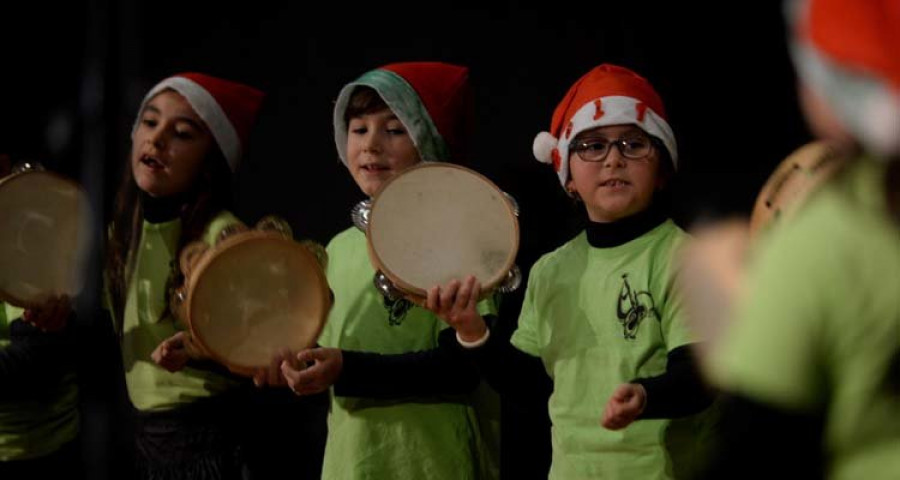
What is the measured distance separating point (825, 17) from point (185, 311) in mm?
1257

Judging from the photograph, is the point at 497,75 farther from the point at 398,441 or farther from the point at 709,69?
the point at 398,441

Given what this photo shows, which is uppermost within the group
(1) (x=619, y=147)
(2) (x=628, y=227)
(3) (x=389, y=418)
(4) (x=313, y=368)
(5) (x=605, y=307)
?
(1) (x=619, y=147)

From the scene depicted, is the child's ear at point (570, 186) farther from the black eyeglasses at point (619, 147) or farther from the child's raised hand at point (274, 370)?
the child's raised hand at point (274, 370)

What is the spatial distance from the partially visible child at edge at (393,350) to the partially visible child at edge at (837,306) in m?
1.02

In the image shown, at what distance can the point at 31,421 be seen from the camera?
2.50m

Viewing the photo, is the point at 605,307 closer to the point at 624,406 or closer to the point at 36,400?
the point at 624,406

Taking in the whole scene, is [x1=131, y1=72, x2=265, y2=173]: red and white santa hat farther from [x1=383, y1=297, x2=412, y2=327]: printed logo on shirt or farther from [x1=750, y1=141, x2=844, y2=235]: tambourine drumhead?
[x1=750, y1=141, x2=844, y2=235]: tambourine drumhead

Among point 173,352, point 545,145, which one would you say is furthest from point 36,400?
point 545,145

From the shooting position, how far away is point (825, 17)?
889 mm

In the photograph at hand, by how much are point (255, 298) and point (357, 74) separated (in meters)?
0.67

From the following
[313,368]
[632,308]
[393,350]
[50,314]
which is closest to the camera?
[632,308]

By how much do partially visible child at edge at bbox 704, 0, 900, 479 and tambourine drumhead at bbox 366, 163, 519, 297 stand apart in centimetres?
92

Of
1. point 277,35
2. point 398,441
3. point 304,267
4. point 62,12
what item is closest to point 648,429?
point 398,441

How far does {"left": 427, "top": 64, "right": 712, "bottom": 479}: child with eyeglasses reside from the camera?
1.74 meters
